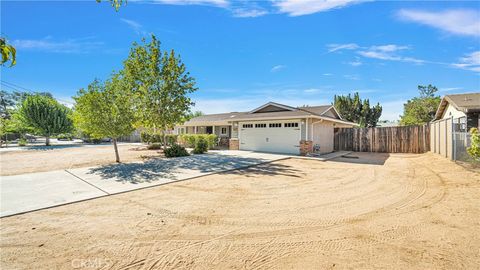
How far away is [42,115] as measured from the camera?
84.0 feet

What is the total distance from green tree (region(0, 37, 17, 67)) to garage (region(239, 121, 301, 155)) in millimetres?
13820

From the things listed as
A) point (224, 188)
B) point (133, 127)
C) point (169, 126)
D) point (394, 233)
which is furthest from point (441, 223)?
point (169, 126)

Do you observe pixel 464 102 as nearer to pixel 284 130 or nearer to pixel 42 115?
pixel 284 130

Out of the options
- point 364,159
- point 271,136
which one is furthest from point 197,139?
point 364,159

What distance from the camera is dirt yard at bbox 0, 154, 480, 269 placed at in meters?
2.83

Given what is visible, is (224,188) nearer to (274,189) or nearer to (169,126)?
(274,189)

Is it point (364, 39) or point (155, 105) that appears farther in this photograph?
point (155, 105)

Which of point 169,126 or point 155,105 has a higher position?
point 155,105

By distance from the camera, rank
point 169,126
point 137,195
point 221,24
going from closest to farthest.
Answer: point 137,195 < point 221,24 < point 169,126

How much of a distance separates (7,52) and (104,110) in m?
10.9

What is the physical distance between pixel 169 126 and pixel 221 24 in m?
7.37

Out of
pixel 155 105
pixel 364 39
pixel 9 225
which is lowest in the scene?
pixel 9 225

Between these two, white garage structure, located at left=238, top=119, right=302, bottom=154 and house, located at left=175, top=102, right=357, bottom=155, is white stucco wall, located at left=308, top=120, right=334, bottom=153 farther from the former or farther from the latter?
white garage structure, located at left=238, top=119, right=302, bottom=154

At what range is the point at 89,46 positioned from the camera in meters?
13.3
